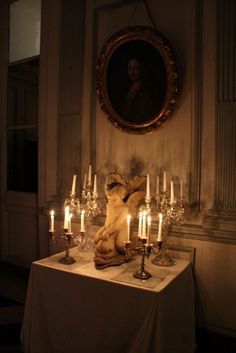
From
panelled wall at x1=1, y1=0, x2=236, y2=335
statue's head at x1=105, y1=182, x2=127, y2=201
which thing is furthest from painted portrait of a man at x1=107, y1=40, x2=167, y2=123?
statue's head at x1=105, y1=182, x2=127, y2=201

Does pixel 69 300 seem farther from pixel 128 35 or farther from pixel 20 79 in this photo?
pixel 20 79

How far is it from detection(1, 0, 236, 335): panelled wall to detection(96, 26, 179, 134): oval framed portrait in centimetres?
11

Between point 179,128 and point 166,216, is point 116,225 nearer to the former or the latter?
point 166,216

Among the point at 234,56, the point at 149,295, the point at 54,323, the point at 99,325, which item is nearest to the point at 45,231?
the point at 54,323

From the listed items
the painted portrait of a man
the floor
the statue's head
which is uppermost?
the painted portrait of a man

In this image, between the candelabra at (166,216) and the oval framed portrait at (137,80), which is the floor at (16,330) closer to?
the candelabra at (166,216)

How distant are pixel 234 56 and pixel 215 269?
1697 millimetres

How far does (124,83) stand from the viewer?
123 inches

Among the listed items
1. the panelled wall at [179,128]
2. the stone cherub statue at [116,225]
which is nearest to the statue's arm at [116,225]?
the stone cherub statue at [116,225]

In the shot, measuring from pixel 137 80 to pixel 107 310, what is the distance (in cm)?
197

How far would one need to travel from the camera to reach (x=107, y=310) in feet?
7.09

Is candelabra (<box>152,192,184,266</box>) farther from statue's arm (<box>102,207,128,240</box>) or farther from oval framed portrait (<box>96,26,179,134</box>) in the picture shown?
oval framed portrait (<box>96,26,179,134</box>)

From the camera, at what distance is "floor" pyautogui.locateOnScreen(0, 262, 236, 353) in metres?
2.63

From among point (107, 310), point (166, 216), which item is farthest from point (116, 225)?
point (107, 310)
